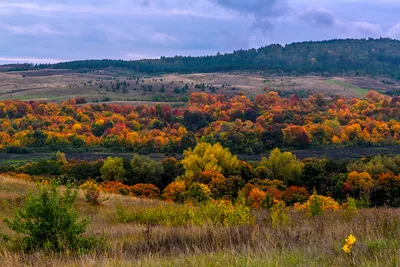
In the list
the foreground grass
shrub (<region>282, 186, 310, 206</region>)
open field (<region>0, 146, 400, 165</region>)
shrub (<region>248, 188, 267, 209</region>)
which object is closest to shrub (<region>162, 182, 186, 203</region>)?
shrub (<region>248, 188, 267, 209</region>)

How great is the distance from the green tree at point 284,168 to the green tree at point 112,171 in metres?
15.9

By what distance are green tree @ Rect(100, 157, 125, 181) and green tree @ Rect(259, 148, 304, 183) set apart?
15.9 meters

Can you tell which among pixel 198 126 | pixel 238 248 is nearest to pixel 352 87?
pixel 198 126

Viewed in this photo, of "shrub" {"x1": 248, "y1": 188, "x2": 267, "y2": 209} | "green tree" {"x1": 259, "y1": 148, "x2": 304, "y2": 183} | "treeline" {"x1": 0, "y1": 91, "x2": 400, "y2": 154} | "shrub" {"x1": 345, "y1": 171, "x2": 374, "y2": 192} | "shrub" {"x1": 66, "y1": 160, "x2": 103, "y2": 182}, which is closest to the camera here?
"shrub" {"x1": 248, "y1": 188, "x2": 267, "y2": 209}

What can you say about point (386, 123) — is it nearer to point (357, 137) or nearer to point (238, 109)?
point (357, 137)

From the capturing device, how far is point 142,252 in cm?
818

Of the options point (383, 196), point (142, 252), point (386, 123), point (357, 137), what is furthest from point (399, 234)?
point (386, 123)

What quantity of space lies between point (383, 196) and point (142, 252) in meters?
40.3

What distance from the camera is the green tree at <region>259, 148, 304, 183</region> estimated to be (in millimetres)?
55312

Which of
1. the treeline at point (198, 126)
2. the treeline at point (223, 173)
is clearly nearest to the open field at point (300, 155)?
the treeline at point (198, 126)

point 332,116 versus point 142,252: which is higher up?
point 142,252

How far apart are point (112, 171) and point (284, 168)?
18.8 metres

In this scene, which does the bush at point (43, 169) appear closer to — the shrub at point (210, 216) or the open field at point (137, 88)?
the shrub at point (210, 216)

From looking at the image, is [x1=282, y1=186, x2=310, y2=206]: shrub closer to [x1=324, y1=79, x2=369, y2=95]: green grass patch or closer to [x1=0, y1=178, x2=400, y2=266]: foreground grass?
[x1=0, y1=178, x2=400, y2=266]: foreground grass
